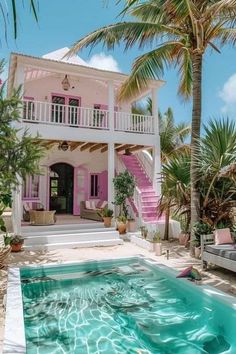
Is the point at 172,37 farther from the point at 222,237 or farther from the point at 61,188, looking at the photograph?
the point at 61,188

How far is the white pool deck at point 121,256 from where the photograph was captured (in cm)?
830

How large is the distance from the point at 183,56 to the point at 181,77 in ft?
3.35

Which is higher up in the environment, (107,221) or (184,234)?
(107,221)

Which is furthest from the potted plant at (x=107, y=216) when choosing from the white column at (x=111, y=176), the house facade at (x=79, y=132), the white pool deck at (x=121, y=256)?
the white pool deck at (x=121, y=256)

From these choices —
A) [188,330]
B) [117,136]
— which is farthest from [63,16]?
[117,136]

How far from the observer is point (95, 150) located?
19.7 m

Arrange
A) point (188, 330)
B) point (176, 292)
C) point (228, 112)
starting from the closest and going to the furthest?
1. point (188, 330)
2. point (176, 292)
3. point (228, 112)

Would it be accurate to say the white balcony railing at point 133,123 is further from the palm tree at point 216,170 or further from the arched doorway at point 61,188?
the palm tree at point 216,170

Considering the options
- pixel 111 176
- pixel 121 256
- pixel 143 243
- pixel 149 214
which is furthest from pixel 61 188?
pixel 121 256

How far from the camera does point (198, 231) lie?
1049 centimetres

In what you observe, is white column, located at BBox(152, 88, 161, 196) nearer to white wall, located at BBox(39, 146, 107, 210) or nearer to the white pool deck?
the white pool deck

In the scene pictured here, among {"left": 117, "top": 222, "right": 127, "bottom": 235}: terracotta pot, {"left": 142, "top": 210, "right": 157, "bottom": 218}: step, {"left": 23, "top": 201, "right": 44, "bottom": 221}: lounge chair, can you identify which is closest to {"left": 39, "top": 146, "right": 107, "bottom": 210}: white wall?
{"left": 23, "top": 201, "right": 44, "bottom": 221}: lounge chair

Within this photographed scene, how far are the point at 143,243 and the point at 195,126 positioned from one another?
5151mm

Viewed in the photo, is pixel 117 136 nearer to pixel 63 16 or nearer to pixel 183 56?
pixel 183 56
